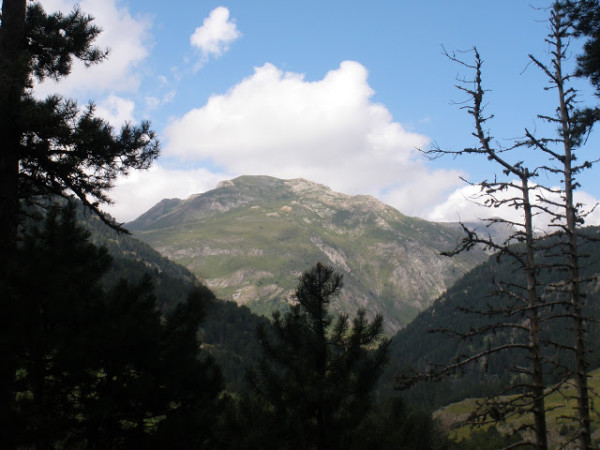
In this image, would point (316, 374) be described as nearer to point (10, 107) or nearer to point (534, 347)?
point (534, 347)

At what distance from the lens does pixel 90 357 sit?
8602 millimetres

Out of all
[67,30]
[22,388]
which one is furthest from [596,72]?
[22,388]

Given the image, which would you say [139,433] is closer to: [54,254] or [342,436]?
[54,254]

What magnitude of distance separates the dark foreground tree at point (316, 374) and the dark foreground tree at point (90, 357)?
17.5 ft

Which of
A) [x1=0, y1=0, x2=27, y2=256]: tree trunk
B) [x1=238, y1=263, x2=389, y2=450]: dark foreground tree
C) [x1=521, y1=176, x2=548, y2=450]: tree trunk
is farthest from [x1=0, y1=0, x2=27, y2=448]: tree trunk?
[x1=521, y1=176, x2=548, y2=450]: tree trunk

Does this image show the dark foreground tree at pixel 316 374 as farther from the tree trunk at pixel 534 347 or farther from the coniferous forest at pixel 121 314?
the tree trunk at pixel 534 347

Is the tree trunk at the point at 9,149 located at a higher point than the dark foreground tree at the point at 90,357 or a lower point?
higher

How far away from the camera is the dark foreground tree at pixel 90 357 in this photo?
826 cm

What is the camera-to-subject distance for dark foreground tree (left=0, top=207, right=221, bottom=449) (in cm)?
826

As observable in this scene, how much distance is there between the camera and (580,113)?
15.5 metres

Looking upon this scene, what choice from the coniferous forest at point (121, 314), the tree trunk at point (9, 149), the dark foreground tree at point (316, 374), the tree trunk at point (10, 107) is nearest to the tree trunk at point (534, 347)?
the coniferous forest at point (121, 314)

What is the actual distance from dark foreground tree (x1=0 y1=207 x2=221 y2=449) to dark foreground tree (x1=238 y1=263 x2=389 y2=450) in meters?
5.34

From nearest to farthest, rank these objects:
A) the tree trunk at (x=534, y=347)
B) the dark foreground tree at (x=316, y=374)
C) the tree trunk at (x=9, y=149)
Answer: the tree trunk at (x=9, y=149) < the tree trunk at (x=534, y=347) < the dark foreground tree at (x=316, y=374)

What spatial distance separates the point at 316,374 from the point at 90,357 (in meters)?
9.65
